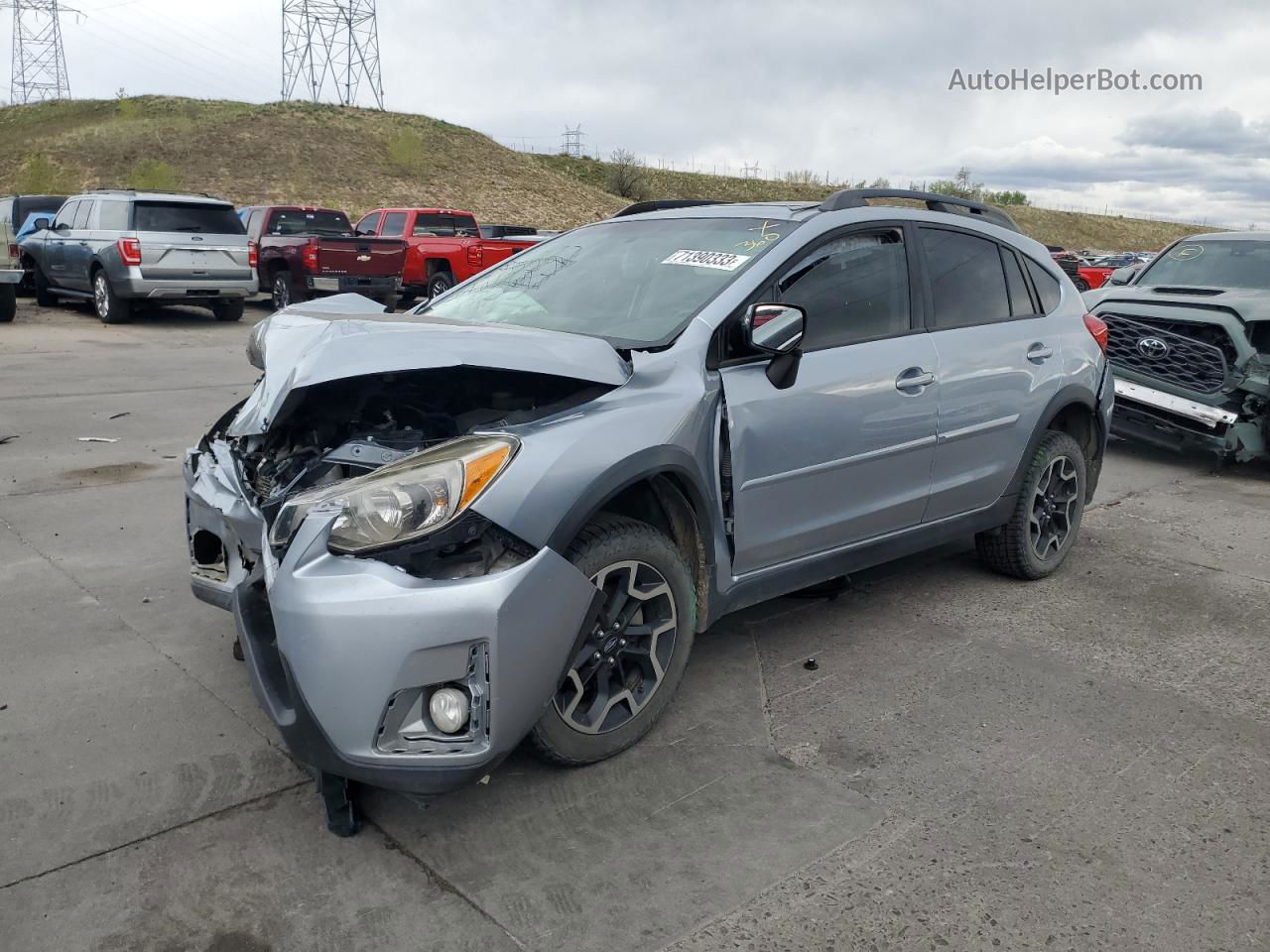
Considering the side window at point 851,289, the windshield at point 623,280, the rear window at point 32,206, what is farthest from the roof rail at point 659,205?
the rear window at point 32,206

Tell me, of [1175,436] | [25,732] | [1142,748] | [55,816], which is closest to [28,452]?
[25,732]

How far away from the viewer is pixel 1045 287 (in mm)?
5145

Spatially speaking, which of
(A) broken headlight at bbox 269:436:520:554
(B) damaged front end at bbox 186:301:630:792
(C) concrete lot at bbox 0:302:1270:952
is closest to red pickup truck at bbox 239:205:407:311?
(C) concrete lot at bbox 0:302:1270:952

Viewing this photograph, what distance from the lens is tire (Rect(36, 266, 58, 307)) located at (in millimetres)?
16719

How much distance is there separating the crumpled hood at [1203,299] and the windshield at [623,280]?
15.5 ft

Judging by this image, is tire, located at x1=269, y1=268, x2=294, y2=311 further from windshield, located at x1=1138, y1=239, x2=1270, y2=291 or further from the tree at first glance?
the tree

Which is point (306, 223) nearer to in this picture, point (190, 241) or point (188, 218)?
point (188, 218)

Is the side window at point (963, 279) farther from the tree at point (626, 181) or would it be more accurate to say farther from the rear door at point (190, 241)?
the tree at point (626, 181)

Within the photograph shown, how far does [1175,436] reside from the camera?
8328 mm

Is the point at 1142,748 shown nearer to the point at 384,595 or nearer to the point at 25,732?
the point at 384,595

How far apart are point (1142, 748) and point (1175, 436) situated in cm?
561

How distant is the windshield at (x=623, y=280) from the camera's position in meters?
3.78

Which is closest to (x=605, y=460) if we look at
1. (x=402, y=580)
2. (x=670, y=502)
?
(x=670, y=502)

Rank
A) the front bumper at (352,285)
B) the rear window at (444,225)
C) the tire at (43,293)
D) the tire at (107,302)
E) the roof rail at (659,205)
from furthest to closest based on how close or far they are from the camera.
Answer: the rear window at (444,225), the tire at (43,293), the front bumper at (352,285), the tire at (107,302), the roof rail at (659,205)
